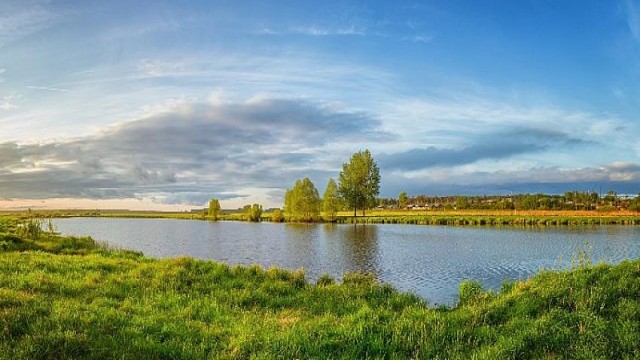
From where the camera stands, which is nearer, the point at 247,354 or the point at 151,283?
the point at 247,354

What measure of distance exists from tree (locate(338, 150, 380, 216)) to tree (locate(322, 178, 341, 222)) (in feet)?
5.54

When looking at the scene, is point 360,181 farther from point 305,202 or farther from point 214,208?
point 214,208

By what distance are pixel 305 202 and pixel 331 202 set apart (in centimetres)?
731

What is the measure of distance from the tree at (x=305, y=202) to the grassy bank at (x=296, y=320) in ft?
312

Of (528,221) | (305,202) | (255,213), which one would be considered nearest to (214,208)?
(255,213)

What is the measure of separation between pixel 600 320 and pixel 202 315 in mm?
10497

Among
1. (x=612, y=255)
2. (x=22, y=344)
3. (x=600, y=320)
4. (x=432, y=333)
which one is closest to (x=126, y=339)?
(x=22, y=344)

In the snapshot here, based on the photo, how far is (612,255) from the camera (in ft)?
132

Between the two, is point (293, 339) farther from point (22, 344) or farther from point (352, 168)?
point (352, 168)

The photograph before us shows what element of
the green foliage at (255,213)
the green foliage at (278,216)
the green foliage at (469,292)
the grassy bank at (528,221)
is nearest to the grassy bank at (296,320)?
the green foliage at (469,292)

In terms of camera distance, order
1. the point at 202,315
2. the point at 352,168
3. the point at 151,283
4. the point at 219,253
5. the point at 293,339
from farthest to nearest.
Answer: the point at 352,168 → the point at 219,253 → the point at 151,283 → the point at 202,315 → the point at 293,339

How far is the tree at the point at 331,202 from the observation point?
117 m

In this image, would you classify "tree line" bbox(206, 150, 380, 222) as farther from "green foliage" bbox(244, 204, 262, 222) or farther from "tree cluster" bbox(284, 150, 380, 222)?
"green foliage" bbox(244, 204, 262, 222)

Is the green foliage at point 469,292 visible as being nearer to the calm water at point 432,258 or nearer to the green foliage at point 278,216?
the calm water at point 432,258
